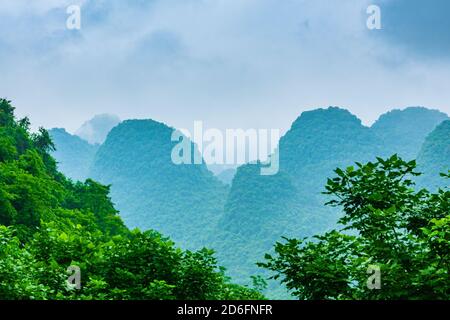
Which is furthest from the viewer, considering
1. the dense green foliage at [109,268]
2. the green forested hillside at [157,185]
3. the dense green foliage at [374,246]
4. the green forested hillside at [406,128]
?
the green forested hillside at [406,128]

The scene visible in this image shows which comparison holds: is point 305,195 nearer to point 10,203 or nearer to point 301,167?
point 301,167

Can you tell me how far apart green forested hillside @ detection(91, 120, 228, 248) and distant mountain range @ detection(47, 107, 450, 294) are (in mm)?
160

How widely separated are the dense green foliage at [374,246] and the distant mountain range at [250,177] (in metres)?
57.6

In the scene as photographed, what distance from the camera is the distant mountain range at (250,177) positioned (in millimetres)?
71562

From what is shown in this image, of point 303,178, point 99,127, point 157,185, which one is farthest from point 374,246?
point 99,127

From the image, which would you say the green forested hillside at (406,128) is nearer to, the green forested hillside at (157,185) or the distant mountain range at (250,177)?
the distant mountain range at (250,177)

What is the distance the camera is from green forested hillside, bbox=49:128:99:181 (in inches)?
→ 4355

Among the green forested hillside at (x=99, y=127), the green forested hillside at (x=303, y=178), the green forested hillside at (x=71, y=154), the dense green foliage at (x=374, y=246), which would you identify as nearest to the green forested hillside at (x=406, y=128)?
the green forested hillside at (x=303, y=178)

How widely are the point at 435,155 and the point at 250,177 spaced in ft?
84.3

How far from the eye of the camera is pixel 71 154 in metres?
112

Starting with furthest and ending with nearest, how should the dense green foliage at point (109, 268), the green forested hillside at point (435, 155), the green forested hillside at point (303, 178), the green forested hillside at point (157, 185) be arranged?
1. the green forested hillside at point (157, 185)
2. the green forested hillside at point (303, 178)
3. the green forested hillside at point (435, 155)
4. the dense green foliage at point (109, 268)

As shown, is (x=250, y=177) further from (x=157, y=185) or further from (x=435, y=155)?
(x=435, y=155)
